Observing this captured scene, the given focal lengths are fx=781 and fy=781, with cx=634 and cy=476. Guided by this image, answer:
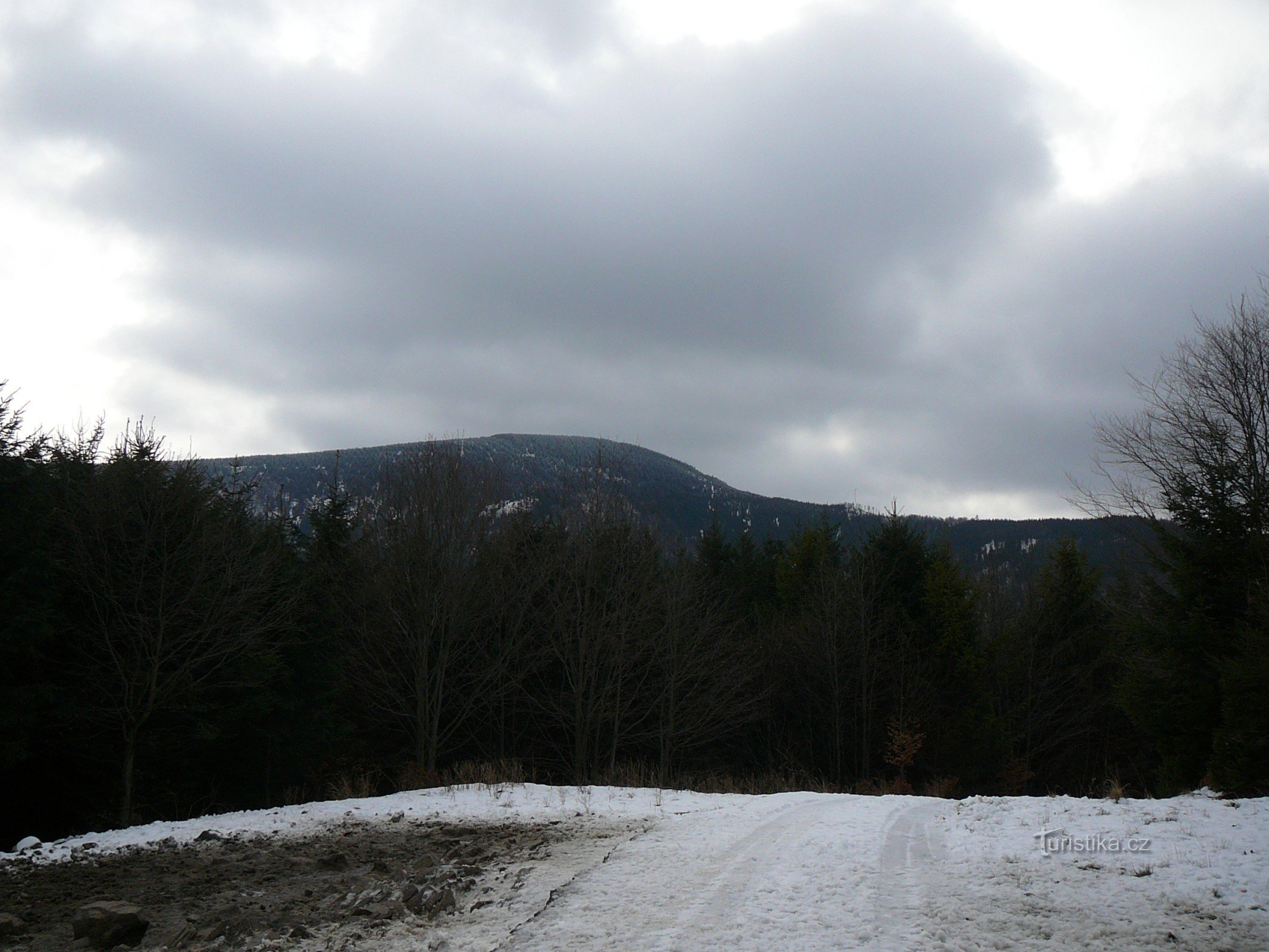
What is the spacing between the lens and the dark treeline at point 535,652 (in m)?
17.5

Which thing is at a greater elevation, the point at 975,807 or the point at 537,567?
the point at 537,567

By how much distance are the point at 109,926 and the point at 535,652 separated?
74.9 ft

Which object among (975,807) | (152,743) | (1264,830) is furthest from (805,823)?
(152,743)

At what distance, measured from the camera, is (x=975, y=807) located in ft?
36.4

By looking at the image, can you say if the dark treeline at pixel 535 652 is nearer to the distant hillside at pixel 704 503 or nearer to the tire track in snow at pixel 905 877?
the tire track in snow at pixel 905 877

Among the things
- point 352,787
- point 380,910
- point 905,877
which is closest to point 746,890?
point 905,877

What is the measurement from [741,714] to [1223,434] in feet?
69.1

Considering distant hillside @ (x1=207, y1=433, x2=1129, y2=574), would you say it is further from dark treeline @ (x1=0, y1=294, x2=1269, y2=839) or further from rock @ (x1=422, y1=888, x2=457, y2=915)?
rock @ (x1=422, y1=888, x2=457, y2=915)

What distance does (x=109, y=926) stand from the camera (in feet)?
22.4

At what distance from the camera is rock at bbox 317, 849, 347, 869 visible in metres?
9.13

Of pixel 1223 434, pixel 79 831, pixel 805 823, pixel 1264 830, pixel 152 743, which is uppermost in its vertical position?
pixel 1223 434

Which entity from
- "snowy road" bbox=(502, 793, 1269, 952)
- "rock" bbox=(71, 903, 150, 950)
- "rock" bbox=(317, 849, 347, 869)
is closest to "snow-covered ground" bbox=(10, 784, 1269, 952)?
"snowy road" bbox=(502, 793, 1269, 952)

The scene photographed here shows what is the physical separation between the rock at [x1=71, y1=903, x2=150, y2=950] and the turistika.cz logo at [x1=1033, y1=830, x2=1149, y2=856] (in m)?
8.65

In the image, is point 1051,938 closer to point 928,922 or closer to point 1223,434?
point 928,922
